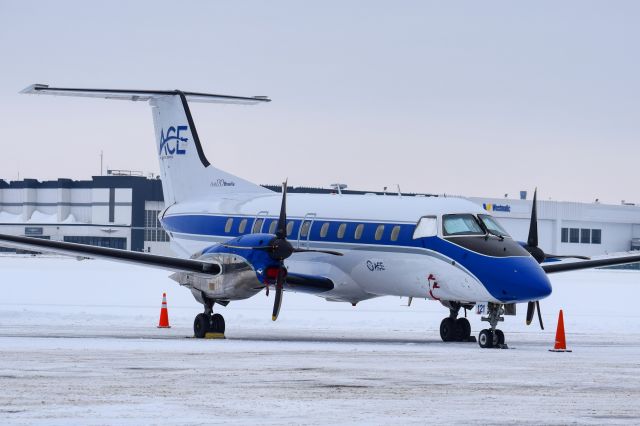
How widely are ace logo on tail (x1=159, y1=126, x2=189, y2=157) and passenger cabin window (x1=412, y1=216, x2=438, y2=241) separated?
9246 mm

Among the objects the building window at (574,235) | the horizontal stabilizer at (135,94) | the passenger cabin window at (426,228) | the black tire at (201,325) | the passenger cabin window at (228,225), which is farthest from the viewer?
the building window at (574,235)

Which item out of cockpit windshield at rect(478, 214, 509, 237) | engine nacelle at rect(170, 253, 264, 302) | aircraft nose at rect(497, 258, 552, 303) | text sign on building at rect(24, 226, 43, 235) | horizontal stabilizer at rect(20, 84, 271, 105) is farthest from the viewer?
text sign on building at rect(24, 226, 43, 235)

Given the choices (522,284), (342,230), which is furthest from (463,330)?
(522,284)

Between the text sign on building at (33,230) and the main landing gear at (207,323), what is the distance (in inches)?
3579

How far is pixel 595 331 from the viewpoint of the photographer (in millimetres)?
30719

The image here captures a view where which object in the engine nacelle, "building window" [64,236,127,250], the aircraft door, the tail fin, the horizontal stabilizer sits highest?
the horizontal stabilizer

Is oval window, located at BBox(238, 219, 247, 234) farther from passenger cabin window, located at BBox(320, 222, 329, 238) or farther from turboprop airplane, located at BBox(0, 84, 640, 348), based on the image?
passenger cabin window, located at BBox(320, 222, 329, 238)

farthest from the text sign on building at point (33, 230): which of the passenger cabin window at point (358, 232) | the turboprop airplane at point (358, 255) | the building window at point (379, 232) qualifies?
the building window at point (379, 232)

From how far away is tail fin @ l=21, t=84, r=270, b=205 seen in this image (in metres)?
30.7

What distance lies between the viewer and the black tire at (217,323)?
25.2 meters

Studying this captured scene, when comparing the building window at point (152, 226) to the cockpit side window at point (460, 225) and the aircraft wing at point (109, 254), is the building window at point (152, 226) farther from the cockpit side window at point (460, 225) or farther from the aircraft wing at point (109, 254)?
the cockpit side window at point (460, 225)

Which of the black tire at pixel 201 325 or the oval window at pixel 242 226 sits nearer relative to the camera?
the black tire at pixel 201 325

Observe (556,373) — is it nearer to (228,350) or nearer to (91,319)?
(228,350)

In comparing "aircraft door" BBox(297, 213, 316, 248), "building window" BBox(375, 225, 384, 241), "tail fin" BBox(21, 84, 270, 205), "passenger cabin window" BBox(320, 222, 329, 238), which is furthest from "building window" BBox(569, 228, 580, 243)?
"building window" BBox(375, 225, 384, 241)
